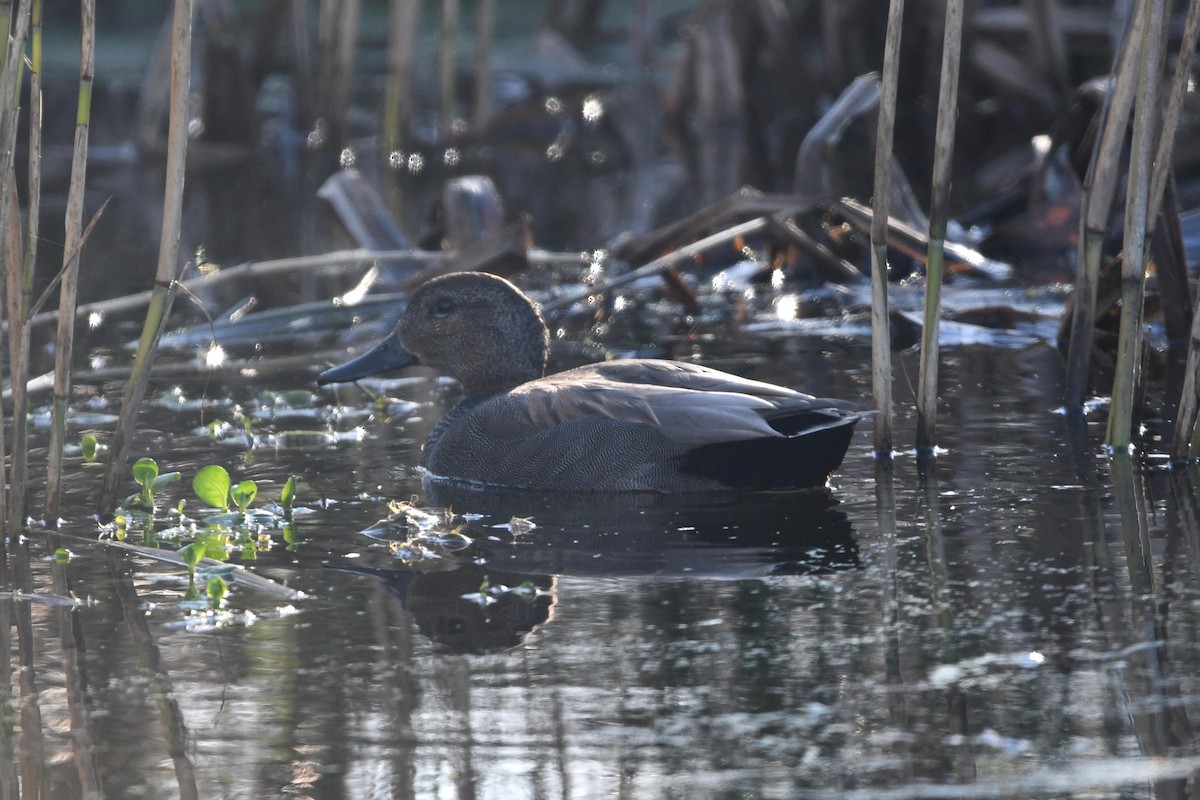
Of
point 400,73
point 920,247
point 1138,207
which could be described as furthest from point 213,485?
point 400,73

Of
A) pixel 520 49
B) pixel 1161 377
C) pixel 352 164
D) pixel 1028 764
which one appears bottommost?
pixel 1028 764

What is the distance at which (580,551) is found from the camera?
176 inches

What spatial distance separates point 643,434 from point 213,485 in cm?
121

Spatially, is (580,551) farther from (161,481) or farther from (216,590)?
(161,481)

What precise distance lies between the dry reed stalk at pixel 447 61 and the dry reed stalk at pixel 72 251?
8.46 meters

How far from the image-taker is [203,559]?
427 cm

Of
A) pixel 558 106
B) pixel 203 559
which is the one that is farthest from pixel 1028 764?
pixel 558 106

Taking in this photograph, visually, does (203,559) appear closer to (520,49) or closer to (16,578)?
(16,578)

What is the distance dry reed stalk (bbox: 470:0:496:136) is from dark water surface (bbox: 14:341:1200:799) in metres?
8.18

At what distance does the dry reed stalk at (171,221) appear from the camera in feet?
14.2

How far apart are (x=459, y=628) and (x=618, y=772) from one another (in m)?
0.93

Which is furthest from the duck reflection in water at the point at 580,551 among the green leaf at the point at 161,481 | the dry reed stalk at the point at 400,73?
the dry reed stalk at the point at 400,73

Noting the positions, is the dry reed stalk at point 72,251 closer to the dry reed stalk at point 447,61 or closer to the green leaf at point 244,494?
the green leaf at point 244,494

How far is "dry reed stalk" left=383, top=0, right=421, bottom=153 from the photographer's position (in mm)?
11961
